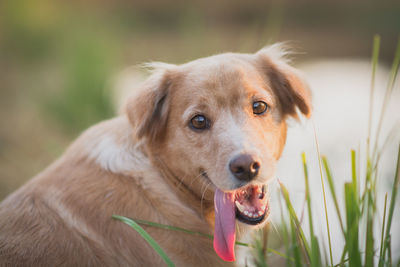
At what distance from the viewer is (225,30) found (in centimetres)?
1313

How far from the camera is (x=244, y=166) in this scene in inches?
87.7

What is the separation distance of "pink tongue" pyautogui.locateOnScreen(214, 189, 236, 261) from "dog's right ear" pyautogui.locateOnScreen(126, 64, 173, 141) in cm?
65

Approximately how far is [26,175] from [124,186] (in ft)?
10.6

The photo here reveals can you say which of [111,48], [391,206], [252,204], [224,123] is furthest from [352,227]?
[111,48]

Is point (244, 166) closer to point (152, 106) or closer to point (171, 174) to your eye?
point (171, 174)

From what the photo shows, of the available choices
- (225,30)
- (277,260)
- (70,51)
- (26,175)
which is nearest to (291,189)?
(277,260)

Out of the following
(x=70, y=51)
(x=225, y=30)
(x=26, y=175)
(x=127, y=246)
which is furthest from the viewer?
(x=225, y=30)

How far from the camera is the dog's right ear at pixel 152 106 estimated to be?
8.77ft

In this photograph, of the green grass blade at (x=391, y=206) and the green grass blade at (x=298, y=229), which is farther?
the green grass blade at (x=298, y=229)

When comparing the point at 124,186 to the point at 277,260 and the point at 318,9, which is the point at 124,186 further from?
the point at 318,9

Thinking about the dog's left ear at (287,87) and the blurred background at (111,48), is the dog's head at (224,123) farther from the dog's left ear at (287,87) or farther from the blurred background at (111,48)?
the blurred background at (111,48)

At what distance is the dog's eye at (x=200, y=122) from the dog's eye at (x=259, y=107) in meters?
0.33

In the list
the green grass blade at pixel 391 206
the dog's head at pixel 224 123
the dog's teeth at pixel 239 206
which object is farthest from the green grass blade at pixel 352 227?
the dog's teeth at pixel 239 206

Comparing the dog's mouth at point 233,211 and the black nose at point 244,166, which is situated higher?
the black nose at point 244,166
